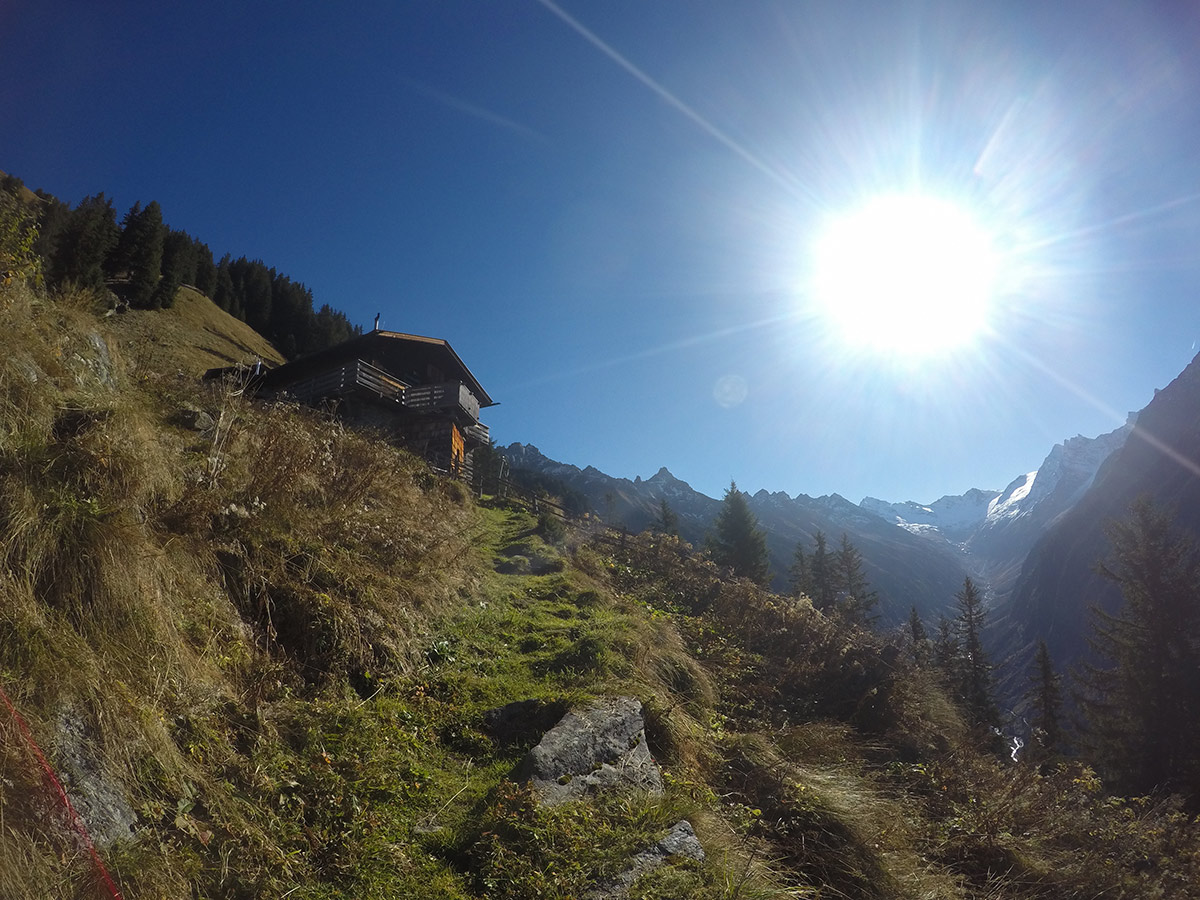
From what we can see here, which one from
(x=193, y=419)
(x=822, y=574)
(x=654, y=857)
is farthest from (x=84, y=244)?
(x=822, y=574)

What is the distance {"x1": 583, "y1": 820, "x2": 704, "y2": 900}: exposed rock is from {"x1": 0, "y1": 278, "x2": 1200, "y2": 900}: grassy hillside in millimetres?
114

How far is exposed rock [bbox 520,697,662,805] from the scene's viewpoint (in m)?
Result: 4.57

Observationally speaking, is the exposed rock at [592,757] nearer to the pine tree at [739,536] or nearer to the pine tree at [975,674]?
the pine tree at [975,674]

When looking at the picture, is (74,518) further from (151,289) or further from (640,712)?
(151,289)

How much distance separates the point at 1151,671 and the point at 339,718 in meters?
26.9

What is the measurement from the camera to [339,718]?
467cm

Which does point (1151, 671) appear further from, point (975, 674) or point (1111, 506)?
point (1111, 506)

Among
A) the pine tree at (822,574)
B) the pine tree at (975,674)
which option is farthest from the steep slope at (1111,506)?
the pine tree at (822,574)

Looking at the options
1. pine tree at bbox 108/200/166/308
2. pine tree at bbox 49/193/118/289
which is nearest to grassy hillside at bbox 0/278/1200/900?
pine tree at bbox 49/193/118/289

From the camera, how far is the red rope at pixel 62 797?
2498 mm

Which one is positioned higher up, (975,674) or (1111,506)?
(1111,506)

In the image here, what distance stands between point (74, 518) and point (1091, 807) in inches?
505

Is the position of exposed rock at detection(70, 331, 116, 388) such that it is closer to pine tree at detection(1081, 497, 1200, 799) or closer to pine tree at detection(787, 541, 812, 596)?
pine tree at detection(1081, 497, 1200, 799)

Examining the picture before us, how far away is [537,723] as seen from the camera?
5.66 meters
